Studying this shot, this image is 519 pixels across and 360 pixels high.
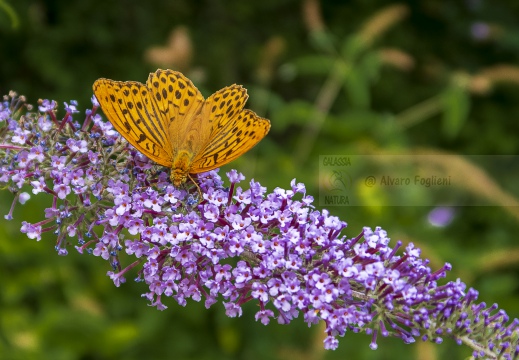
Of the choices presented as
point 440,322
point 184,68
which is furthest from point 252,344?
point 440,322

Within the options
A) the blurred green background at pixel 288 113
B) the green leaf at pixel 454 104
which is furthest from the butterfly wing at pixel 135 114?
the green leaf at pixel 454 104

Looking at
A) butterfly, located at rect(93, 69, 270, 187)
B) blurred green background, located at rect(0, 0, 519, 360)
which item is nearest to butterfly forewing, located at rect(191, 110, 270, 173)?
butterfly, located at rect(93, 69, 270, 187)

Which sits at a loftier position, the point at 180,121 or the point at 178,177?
the point at 180,121

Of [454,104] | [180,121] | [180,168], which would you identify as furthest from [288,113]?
[180,168]

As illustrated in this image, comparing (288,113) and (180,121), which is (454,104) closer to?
(288,113)

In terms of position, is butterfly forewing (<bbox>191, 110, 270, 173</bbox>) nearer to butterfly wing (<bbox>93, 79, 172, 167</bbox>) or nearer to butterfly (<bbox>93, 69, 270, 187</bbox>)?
butterfly (<bbox>93, 69, 270, 187</bbox>)

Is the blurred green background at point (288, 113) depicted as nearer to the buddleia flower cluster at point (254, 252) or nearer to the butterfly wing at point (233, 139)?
the buddleia flower cluster at point (254, 252)
